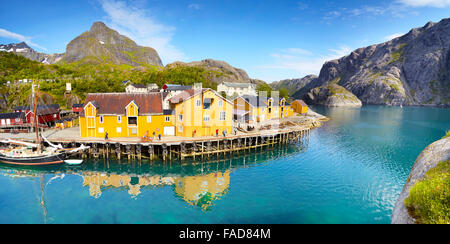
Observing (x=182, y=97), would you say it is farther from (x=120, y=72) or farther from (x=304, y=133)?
(x=120, y=72)

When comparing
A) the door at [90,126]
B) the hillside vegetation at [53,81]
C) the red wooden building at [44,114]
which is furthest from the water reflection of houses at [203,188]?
the hillside vegetation at [53,81]

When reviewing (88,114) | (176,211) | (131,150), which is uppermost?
(88,114)

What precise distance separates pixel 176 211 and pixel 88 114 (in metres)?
28.1

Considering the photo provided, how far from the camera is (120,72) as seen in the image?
154125 millimetres

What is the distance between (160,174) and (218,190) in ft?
34.6

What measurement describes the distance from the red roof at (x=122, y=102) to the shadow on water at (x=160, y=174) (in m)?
9.59

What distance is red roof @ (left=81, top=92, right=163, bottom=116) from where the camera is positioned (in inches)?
1671

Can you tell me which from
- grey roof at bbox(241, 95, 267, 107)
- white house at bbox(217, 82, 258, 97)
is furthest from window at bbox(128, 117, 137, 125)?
white house at bbox(217, 82, 258, 97)

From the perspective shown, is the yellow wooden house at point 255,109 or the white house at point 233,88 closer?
the yellow wooden house at point 255,109

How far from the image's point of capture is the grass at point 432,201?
1148 cm

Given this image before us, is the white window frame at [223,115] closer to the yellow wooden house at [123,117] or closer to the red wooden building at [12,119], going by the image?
the yellow wooden house at [123,117]

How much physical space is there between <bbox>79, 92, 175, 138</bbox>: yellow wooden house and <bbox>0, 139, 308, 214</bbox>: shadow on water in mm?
5989
